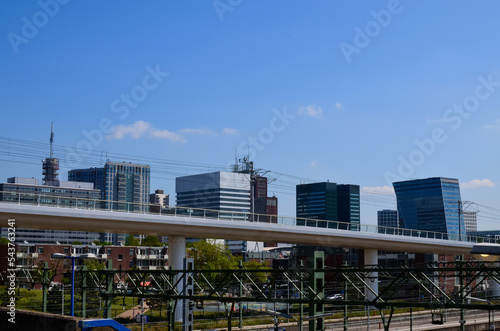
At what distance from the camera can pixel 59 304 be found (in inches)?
1906

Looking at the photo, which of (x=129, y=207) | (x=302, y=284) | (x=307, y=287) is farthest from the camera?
(x=129, y=207)

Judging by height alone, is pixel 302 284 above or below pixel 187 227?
below

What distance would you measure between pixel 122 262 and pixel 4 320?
80.3 m

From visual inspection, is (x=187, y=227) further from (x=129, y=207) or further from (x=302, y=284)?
(x=302, y=284)

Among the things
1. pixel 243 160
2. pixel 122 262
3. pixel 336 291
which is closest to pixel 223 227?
pixel 243 160

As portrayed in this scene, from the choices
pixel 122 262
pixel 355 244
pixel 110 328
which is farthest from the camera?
pixel 122 262

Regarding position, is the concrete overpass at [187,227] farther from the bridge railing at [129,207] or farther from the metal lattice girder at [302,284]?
the metal lattice girder at [302,284]

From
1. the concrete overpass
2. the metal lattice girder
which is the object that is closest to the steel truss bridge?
Answer: the metal lattice girder

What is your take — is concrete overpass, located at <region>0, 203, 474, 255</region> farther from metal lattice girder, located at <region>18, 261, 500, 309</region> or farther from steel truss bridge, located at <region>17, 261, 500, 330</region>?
metal lattice girder, located at <region>18, 261, 500, 309</region>

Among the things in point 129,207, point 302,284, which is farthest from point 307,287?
point 129,207

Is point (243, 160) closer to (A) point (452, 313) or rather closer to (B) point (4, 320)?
(A) point (452, 313)

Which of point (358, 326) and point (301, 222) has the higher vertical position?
point (301, 222)

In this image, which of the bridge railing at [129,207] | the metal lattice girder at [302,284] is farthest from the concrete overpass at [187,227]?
the metal lattice girder at [302,284]

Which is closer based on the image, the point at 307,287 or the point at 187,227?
the point at 307,287
